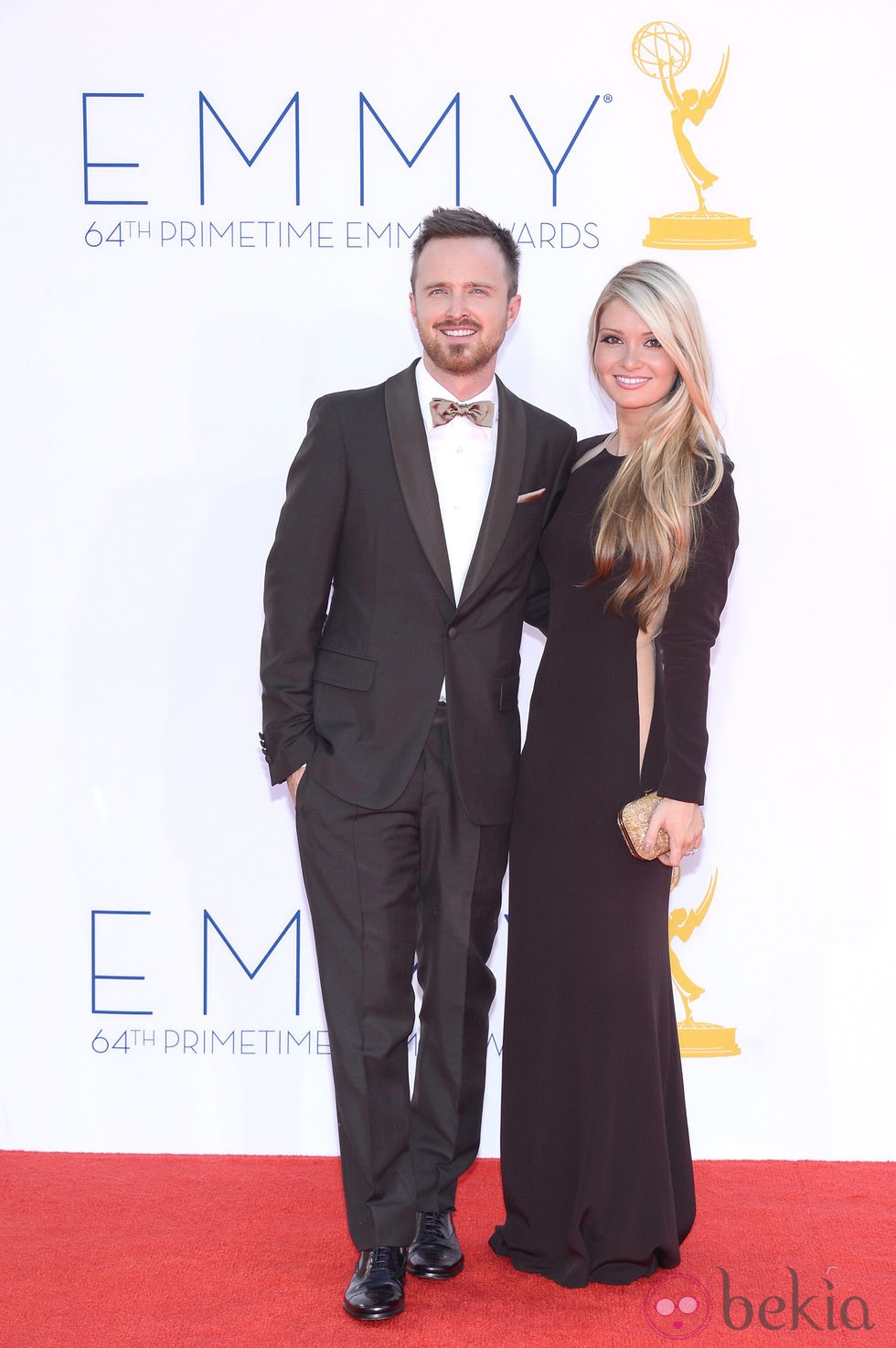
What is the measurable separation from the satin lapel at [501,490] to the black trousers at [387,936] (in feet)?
0.96

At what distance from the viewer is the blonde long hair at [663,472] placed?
2277mm

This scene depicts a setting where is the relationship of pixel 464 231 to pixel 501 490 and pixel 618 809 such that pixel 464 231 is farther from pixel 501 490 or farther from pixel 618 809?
pixel 618 809

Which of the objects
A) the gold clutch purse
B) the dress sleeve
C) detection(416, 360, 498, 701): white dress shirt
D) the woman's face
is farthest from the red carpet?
the woman's face

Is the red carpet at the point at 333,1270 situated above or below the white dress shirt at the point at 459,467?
below

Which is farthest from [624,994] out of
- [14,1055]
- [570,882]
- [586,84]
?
[586,84]

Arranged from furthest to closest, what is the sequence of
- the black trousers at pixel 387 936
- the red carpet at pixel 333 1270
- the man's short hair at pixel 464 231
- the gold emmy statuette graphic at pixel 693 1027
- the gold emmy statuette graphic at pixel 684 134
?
the gold emmy statuette graphic at pixel 693 1027, the gold emmy statuette graphic at pixel 684 134, the man's short hair at pixel 464 231, the black trousers at pixel 387 936, the red carpet at pixel 333 1270

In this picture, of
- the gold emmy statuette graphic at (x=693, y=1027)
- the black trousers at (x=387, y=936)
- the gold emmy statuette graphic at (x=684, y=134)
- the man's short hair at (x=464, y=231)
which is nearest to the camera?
the black trousers at (x=387, y=936)

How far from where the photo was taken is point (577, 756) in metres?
2.38

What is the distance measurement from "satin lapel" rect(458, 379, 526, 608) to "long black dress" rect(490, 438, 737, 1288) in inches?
5.3

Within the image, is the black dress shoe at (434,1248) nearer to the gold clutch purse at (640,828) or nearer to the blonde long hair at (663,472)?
the gold clutch purse at (640,828)

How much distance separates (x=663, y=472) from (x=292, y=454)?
1.10 meters

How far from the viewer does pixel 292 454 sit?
3059 mm

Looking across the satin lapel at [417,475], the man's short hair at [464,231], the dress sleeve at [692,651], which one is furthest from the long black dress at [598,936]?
the man's short hair at [464,231]

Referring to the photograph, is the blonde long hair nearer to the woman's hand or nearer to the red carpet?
the woman's hand
